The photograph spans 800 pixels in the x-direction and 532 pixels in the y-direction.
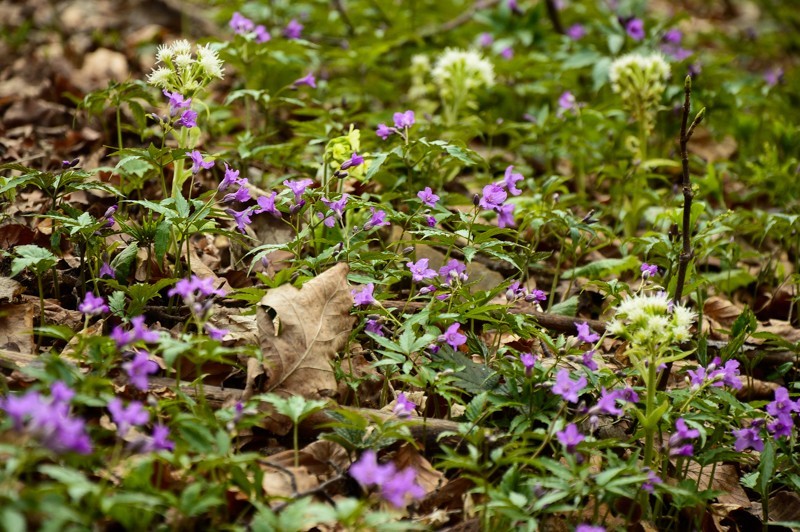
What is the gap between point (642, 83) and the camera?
366 centimetres

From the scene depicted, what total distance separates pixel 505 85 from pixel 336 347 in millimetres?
2800

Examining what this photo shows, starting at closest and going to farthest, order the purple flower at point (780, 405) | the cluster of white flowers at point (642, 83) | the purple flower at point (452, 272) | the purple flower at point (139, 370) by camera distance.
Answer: the purple flower at point (139, 370) < the purple flower at point (780, 405) < the purple flower at point (452, 272) < the cluster of white flowers at point (642, 83)

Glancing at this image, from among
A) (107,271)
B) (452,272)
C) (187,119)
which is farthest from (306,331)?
(187,119)

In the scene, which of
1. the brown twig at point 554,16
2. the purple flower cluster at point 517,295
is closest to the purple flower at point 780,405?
the purple flower cluster at point 517,295

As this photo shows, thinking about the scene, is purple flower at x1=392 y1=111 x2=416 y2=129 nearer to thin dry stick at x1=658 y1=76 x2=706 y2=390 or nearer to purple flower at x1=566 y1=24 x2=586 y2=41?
thin dry stick at x1=658 y1=76 x2=706 y2=390

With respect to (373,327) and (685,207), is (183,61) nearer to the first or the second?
(373,327)

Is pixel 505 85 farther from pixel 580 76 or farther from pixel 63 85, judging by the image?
pixel 63 85

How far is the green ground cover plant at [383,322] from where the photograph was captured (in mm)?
1688

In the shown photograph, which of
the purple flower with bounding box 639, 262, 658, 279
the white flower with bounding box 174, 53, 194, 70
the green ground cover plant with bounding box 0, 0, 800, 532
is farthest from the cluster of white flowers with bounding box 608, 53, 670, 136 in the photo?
the white flower with bounding box 174, 53, 194, 70

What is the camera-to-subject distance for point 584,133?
367cm

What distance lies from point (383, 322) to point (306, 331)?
1.20 ft

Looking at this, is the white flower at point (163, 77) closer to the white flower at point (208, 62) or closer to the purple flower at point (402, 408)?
the white flower at point (208, 62)

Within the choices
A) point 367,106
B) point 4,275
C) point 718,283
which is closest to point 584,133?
point 718,283

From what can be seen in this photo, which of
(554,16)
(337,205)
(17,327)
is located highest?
(554,16)
